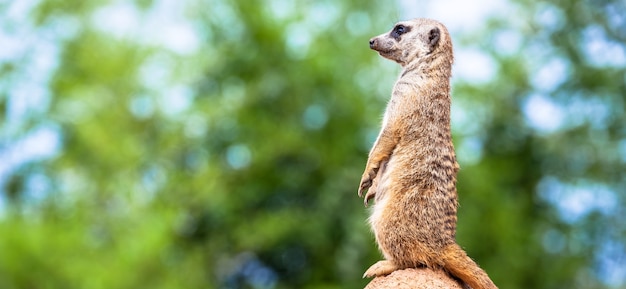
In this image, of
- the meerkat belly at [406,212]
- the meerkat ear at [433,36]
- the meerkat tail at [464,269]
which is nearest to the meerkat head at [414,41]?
the meerkat ear at [433,36]

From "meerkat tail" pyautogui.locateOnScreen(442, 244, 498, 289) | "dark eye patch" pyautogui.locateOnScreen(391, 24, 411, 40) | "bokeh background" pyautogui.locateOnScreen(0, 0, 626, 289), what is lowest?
"meerkat tail" pyautogui.locateOnScreen(442, 244, 498, 289)

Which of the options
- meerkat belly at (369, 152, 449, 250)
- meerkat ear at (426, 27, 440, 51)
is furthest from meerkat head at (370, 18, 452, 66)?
meerkat belly at (369, 152, 449, 250)

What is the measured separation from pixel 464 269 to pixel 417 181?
335mm

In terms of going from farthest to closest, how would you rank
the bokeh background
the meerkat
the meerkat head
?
the bokeh background, the meerkat head, the meerkat

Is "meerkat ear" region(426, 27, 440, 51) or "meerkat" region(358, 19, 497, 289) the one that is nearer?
"meerkat" region(358, 19, 497, 289)

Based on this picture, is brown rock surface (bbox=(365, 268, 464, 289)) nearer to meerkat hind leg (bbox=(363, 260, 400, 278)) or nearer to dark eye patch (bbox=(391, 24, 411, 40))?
meerkat hind leg (bbox=(363, 260, 400, 278))

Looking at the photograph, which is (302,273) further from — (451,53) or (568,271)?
(451,53)

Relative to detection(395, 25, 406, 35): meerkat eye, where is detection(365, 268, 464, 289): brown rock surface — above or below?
below

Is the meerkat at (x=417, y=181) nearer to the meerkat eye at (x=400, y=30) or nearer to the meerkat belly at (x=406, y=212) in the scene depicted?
the meerkat belly at (x=406, y=212)

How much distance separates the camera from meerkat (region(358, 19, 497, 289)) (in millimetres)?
3344

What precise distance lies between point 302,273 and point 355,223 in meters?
1.30

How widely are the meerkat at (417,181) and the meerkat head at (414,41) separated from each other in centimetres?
4

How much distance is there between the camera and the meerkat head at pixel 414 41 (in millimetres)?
3584

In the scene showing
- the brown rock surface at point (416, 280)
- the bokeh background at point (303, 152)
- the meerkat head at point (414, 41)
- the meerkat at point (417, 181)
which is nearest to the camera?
the brown rock surface at point (416, 280)
